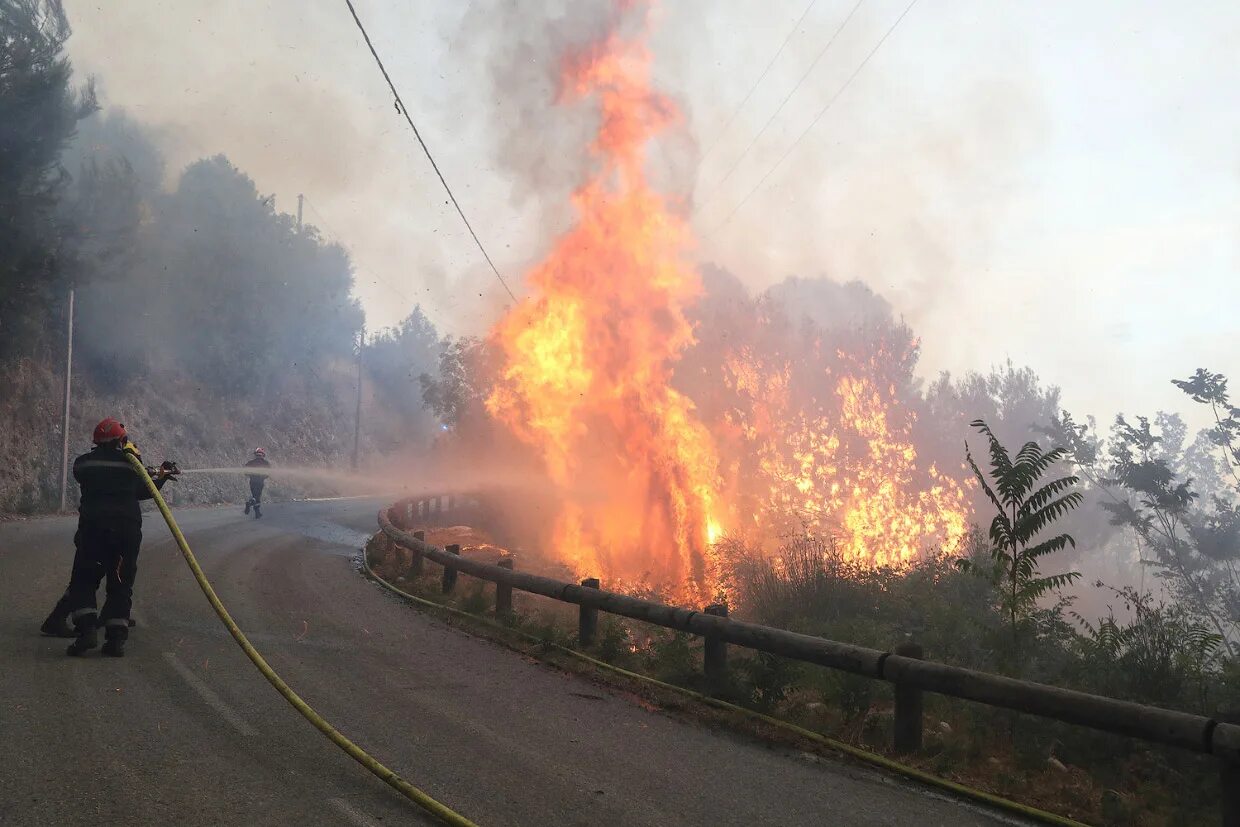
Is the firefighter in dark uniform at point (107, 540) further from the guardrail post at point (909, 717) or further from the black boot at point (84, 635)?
the guardrail post at point (909, 717)

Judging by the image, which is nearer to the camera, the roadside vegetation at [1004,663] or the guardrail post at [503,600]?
the roadside vegetation at [1004,663]

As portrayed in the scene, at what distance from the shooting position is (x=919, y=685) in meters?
5.79

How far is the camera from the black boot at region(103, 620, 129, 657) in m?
7.18

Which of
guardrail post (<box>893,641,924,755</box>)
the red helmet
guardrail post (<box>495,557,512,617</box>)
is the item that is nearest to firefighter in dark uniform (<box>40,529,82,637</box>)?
the red helmet

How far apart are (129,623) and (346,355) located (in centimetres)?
7123

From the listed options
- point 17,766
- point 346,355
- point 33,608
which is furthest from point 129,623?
point 346,355

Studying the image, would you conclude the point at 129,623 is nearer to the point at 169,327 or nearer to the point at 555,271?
the point at 555,271

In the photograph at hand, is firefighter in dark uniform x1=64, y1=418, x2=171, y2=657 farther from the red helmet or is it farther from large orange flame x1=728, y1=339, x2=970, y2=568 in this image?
large orange flame x1=728, y1=339, x2=970, y2=568

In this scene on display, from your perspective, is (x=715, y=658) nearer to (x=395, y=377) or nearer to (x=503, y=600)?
(x=503, y=600)

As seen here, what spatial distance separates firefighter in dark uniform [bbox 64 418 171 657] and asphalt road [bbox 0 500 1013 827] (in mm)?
357

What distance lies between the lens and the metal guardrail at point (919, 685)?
438cm

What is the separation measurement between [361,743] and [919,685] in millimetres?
4119

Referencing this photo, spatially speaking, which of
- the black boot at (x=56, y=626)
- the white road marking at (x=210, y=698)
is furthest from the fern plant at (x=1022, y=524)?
the black boot at (x=56, y=626)

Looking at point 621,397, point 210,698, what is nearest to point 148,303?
point 621,397
